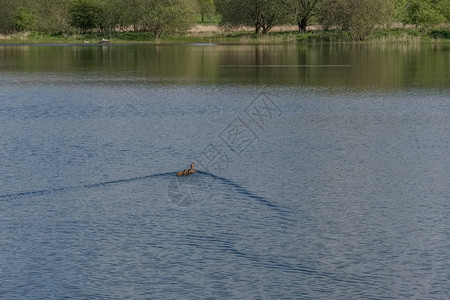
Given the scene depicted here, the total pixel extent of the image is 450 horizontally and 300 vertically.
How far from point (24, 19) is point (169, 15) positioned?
26771 mm

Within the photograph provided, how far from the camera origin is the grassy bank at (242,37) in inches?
4902

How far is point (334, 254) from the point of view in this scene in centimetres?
1747

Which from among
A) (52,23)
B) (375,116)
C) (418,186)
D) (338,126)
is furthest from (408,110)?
(52,23)

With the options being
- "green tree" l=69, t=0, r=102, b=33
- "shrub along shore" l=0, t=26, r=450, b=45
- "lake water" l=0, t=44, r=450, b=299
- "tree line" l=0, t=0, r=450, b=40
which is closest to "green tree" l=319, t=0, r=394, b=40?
"tree line" l=0, t=0, r=450, b=40

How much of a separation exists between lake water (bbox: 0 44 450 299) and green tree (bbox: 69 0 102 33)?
89.8 meters

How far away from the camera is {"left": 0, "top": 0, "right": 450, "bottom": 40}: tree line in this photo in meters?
121

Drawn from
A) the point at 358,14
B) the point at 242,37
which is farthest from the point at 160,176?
the point at 242,37

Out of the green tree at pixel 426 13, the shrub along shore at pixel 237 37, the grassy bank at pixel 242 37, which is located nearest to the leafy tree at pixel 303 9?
the shrub along shore at pixel 237 37

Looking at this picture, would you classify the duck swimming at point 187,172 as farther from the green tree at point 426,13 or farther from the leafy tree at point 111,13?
the leafy tree at point 111,13

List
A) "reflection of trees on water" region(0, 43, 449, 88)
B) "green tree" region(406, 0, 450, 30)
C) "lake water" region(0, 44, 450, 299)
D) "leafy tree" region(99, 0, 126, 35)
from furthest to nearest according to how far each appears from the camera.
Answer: "leafy tree" region(99, 0, 126, 35), "green tree" region(406, 0, 450, 30), "reflection of trees on water" region(0, 43, 449, 88), "lake water" region(0, 44, 450, 299)

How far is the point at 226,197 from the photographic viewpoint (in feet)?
74.0

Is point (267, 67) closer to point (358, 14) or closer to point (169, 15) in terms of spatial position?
point (358, 14)

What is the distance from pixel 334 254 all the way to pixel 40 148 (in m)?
15.7

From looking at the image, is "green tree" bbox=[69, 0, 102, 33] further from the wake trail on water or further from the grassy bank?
the wake trail on water
